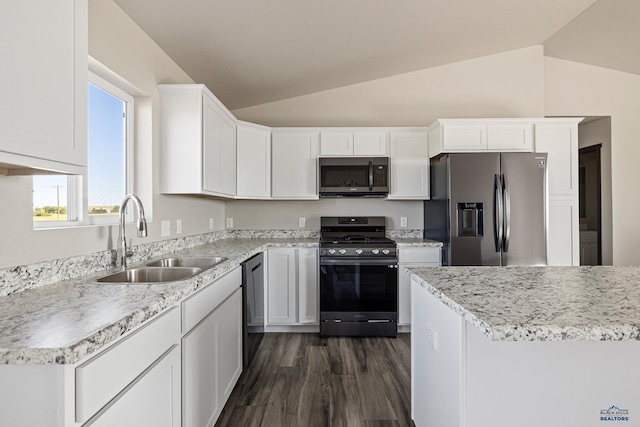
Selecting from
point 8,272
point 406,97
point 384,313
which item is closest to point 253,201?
point 384,313

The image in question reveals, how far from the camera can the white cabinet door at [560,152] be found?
3252mm

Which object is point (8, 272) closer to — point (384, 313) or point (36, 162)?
point (36, 162)

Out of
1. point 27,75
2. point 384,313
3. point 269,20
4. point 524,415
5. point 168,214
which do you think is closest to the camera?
point 27,75

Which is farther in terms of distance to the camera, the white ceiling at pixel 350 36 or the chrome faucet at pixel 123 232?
the white ceiling at pixel 350 36

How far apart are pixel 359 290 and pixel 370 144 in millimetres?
1555

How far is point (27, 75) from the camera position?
96 centimetres

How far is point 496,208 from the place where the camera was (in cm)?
304

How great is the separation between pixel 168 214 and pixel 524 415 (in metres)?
2.44

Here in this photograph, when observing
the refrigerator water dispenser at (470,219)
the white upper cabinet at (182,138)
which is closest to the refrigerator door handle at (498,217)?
the refrigerator water dispenser at (470,219)

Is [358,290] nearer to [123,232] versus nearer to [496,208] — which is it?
[496,208]

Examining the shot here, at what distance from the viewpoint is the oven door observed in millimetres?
3141

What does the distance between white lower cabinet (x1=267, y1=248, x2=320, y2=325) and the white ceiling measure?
70.2 inches

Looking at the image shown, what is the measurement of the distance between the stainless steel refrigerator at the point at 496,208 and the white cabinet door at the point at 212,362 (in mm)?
2081

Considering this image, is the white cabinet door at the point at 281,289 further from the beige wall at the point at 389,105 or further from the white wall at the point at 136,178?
the white wall at the point at 136,178
